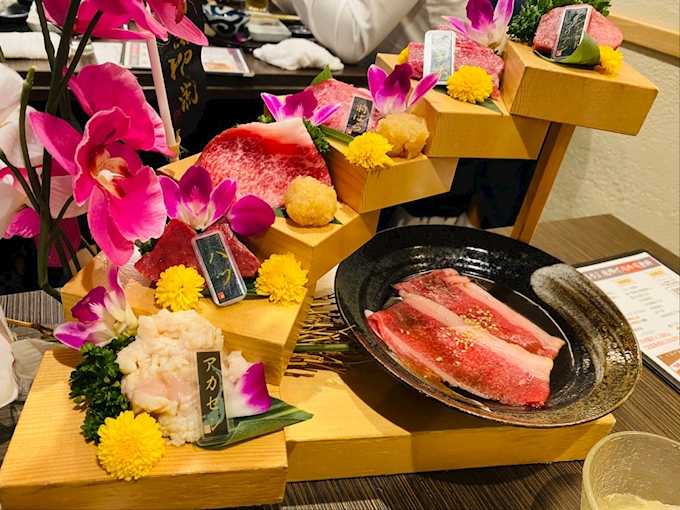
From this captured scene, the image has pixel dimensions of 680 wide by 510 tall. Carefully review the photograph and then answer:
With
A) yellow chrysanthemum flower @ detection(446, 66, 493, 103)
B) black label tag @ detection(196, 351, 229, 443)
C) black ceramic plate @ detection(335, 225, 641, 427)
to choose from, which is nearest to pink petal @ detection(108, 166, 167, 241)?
black label tag @ detection(196, 351, 229, 443)

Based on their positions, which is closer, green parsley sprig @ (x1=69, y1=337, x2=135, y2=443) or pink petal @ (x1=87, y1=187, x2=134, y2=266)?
pink petal @ (x1=87, y1=187, x2=134, y2=266)

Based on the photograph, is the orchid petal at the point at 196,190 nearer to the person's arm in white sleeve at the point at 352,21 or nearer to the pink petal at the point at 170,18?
the pink petal at the point at 170,18

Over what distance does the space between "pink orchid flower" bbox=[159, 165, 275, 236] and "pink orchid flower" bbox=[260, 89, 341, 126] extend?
0.93 ft

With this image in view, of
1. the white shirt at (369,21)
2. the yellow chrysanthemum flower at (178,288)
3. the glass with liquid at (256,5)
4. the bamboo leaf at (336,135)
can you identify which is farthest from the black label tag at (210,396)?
the glass with liquid at (256,5)

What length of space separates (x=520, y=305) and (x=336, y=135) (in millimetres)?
581

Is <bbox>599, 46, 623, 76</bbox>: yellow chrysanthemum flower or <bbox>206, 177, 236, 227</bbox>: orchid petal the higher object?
<bbox>599, 46, 623, 76</bbox>: yellow chrysanthemum flower

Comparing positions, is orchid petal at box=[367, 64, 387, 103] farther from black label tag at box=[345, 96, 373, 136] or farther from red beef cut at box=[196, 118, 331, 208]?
red beef cut at box=[196, 118, 331, 208]

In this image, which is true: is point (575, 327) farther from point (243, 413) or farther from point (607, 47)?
point (243, 413)

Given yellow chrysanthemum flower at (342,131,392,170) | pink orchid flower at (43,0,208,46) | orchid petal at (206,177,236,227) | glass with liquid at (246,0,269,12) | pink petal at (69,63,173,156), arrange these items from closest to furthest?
1. pink orchid flower at (43,0,208,46)
2. pink petal at (69,63,173,156)
3. orchid petal at (206,177,236,227)
4. yellow chrysanthemum flower at (342,131,392,170)
5. glass with liquid at (246,0,269,12)

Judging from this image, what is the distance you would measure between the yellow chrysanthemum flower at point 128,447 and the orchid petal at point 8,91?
0.42m

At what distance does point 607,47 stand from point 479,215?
1333mm

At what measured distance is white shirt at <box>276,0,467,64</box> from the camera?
2.21 metres

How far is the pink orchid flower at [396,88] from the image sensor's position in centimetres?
Answer: 115

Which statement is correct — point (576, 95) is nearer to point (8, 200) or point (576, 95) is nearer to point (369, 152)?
point (369, 152)
